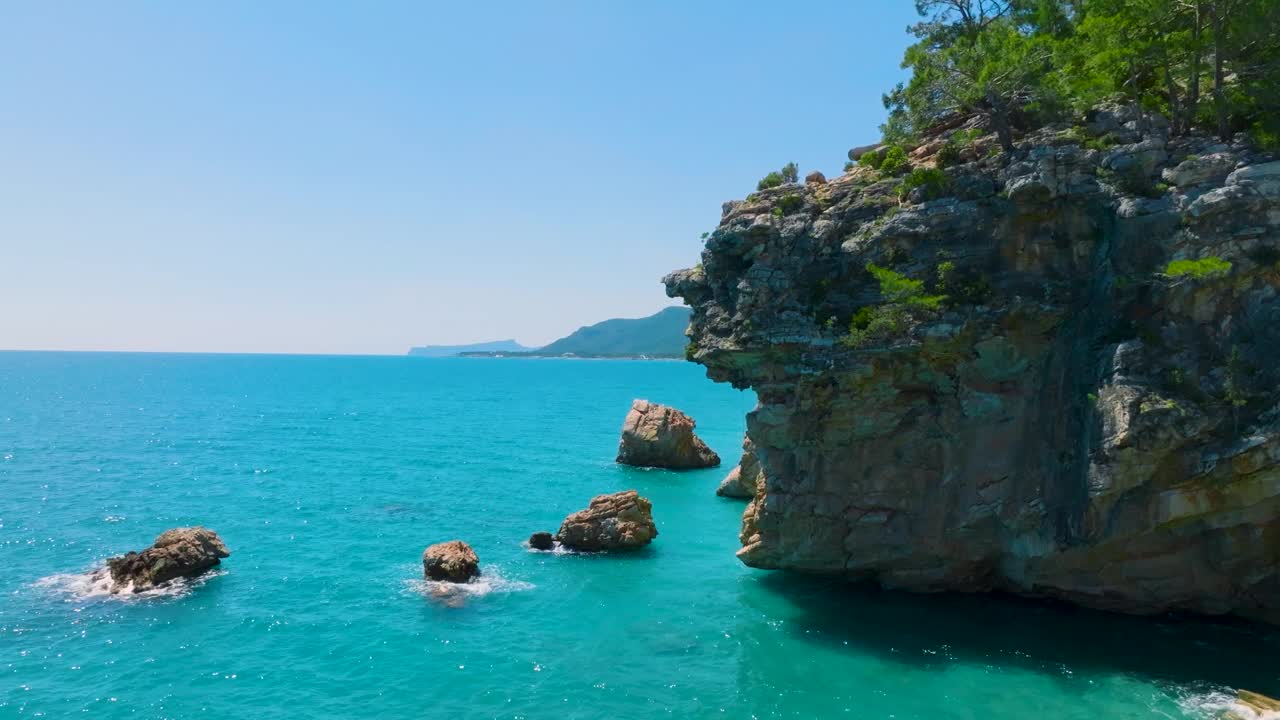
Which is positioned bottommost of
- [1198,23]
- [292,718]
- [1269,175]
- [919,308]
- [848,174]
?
[292,718]

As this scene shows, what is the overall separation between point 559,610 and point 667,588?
486cm

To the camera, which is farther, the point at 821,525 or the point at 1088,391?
the point at 821,525

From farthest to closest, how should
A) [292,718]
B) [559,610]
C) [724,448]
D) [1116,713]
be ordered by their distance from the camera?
[724,448] → [559,610] → [292,718] → [1116,713]

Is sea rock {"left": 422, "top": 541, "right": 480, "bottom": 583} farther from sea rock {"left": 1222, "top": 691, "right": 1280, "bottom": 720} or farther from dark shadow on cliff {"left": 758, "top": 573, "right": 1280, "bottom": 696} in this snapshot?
sea rock {"left": 1222, "top": 691, "right": 1280, "bottom": 720}

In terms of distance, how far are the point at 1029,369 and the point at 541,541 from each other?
23.6 metres

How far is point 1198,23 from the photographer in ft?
77.6

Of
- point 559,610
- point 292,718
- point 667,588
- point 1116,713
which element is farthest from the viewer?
point 667,588

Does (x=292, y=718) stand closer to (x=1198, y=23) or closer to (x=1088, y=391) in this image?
(x=1088, y=391)

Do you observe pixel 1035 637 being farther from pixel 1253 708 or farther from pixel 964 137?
pixel 964 137

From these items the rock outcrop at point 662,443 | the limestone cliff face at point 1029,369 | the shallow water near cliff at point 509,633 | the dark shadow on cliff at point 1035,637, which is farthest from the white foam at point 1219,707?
the rock outcrop at point 662,443

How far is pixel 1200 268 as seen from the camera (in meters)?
Result: 21.2

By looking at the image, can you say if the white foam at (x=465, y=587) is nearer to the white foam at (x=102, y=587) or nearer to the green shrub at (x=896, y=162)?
the white foam at (x=102, y=587)

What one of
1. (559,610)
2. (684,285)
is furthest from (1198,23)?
(559,610)

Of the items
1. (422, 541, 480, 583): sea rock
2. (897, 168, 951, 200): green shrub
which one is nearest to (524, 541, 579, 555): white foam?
(422, 541, 480, 583): sea rock
